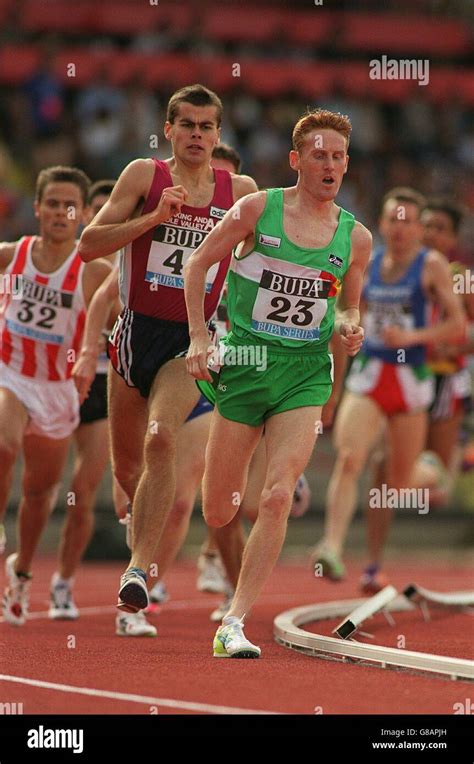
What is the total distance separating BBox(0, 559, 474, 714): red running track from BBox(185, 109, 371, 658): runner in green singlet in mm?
511

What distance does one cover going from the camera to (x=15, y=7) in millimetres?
23500

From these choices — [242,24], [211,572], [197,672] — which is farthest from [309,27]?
[197,672]

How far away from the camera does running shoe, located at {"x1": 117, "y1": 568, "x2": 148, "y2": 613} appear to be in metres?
7.21

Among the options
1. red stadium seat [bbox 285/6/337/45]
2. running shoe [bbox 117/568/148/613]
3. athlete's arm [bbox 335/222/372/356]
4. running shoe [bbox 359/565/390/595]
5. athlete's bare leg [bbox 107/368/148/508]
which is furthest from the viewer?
red stadium seat [bbox 285/6/337/45]

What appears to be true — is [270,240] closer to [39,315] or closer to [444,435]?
[39,315]

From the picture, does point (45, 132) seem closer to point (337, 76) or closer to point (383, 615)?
point (337, 76)

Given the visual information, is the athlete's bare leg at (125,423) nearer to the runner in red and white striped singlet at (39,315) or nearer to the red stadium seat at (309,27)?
the runner in red and white striped singlet at (39,315)

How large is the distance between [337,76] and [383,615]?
16300 millimetres

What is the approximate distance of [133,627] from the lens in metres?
8.17

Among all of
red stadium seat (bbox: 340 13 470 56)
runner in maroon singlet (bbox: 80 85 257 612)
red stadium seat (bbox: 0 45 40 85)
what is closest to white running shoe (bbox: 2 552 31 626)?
runner in maroon singlet (bbox: 80 85 257 612)

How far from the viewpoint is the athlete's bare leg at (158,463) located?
750 cm

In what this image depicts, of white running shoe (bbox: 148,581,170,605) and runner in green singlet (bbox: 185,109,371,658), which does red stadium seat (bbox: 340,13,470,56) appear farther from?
runner in green singlet (bbox: 185,109,371,658)

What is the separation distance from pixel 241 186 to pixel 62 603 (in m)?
3.21

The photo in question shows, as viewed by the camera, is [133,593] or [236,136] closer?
[133,593]
